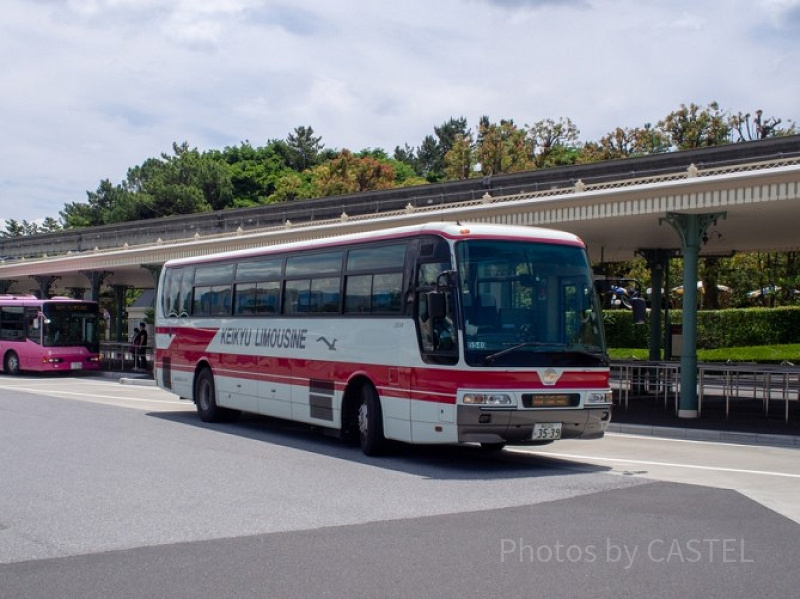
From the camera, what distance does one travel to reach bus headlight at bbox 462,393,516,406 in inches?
468

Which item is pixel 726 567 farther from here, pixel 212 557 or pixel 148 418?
pixel 148 418

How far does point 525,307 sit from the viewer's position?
40.1ft

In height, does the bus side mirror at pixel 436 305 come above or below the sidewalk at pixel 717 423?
above

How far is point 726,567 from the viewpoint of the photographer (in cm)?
707

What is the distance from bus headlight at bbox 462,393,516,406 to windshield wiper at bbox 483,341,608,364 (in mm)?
421

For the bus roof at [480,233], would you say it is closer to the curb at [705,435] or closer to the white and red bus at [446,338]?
the white and red bus at [446,338]

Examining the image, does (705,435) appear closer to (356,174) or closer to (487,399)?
(487,399)

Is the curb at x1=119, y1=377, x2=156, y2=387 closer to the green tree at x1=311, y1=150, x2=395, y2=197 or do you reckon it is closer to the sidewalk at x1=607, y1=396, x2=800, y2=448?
the sidewalk at x1=607, y1=396, x2=800, y2=448

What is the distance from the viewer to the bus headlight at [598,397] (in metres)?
12.5

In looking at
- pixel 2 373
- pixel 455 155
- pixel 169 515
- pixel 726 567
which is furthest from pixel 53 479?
pixel 455 155

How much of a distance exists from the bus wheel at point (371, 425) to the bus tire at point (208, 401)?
548 cm

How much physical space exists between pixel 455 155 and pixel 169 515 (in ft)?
164

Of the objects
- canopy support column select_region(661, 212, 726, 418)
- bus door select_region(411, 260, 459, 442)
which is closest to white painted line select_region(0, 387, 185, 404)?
canopy support column select_region(661, 212, 726, 418)

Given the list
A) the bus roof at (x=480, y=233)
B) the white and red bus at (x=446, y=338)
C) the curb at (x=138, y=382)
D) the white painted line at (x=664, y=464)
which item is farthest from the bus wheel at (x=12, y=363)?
the white painted line at (x=664, y=464)
